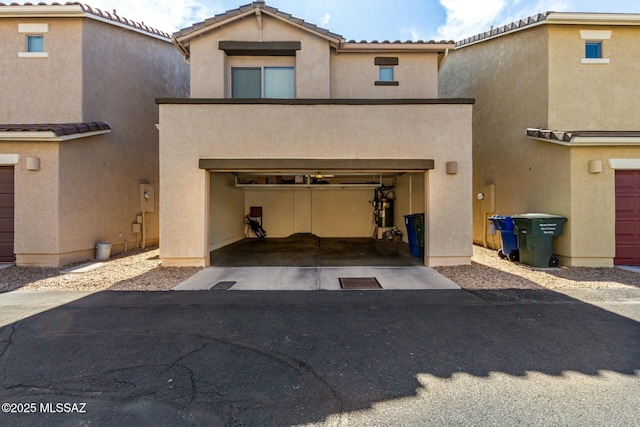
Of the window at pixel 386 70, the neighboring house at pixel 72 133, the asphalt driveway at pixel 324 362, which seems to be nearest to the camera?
the asphalt driveway at pixel 324 362

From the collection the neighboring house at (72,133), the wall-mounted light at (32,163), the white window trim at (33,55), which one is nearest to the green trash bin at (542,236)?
the neighboring house at (72,133)

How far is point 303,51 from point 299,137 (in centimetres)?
305

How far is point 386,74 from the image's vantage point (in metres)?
9.09

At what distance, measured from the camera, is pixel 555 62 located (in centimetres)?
817

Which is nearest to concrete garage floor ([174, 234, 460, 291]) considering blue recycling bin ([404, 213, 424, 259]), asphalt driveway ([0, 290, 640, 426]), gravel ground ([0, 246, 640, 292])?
blue recycling bin ([404, 213, 424, 259])

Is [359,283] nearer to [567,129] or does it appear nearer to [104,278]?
[104,278]

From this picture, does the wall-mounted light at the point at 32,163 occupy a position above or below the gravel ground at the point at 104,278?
above

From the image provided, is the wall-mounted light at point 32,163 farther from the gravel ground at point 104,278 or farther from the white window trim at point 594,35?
the white window trim at point 594,35

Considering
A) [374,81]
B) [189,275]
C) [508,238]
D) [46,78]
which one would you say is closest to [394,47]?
[374,81]

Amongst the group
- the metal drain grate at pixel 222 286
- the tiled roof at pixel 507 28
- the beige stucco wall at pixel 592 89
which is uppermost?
the tiled roof at pixel 507 28

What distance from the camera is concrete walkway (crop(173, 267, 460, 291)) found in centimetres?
573

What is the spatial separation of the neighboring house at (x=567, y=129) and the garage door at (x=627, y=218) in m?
0.03

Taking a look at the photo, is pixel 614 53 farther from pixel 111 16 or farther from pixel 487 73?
pixel 111 16

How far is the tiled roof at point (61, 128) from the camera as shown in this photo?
7.18 meters
